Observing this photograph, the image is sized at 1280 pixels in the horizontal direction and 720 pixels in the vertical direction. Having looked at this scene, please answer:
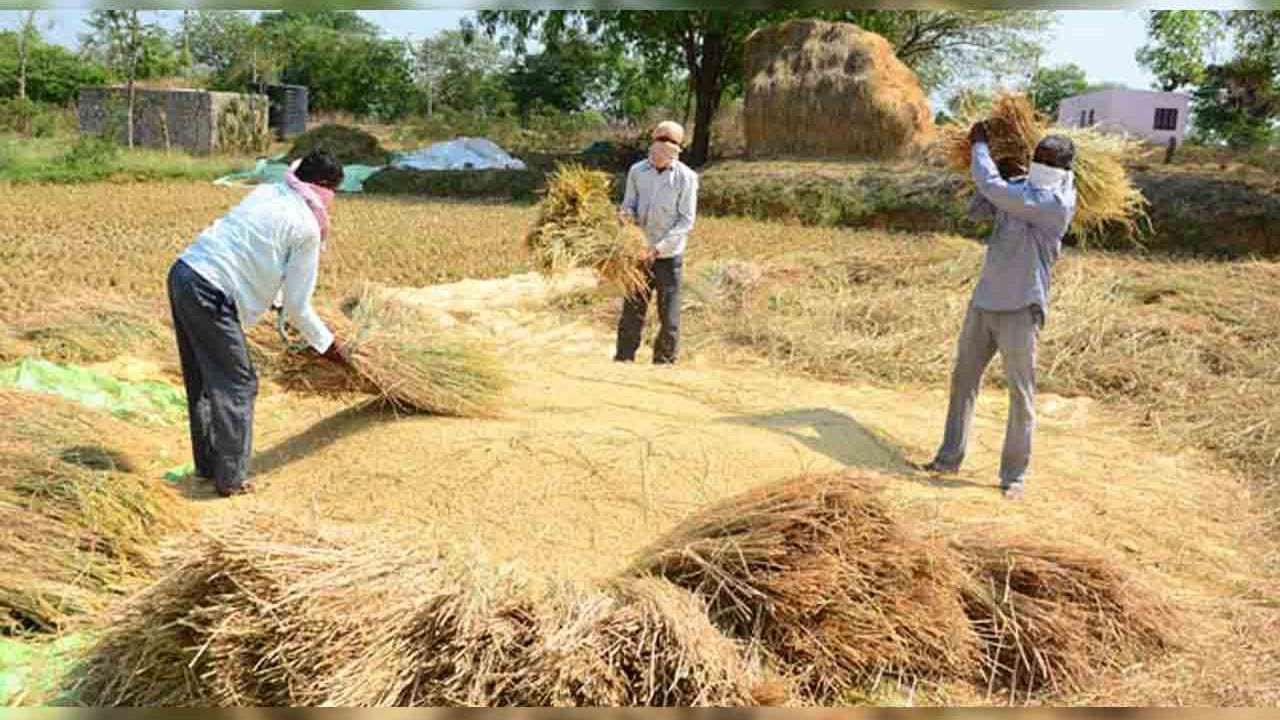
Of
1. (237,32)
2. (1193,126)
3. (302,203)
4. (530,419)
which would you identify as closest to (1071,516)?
(530,419)

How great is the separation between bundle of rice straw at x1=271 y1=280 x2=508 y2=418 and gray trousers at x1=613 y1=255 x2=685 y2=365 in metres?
1.86

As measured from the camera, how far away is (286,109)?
27.9 m

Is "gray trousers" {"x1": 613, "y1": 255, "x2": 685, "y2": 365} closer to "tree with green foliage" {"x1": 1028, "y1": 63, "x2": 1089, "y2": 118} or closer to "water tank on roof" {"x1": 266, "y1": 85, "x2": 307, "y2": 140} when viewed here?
"water tank on roof" {"x1": 266, "y1": 85, "x2": 307, "y2": 140}

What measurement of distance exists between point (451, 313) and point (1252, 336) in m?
5.75

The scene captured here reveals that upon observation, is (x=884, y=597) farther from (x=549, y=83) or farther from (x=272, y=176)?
(x=549, y=83)

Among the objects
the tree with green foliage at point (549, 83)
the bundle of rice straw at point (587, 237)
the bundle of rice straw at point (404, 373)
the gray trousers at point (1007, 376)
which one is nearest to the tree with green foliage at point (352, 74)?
the tree with green foliage at point (549, 83)

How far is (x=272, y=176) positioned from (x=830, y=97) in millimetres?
10186

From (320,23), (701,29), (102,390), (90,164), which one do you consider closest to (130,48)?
(90,164)

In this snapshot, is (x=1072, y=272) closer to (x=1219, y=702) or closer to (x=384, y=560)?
(x=1219, y=702)

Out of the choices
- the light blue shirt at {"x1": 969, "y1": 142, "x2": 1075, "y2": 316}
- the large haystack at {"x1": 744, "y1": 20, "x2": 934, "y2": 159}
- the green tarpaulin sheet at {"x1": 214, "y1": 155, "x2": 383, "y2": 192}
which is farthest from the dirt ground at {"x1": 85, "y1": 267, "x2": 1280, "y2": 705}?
the green tarpaulin sheet at {"x1": 214, "y1": 155, "x2": 383, "y2": 192}

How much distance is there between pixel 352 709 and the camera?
200 centimetres

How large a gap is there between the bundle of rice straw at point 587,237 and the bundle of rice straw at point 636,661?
3.49m

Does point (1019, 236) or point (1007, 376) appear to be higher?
point (1019, 236)

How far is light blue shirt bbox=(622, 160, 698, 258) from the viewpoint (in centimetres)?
589
